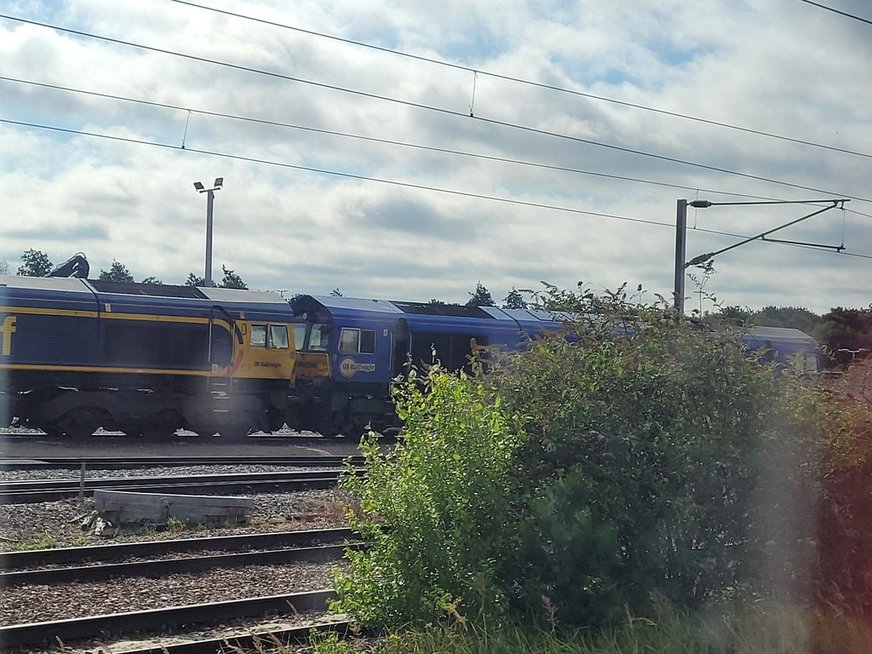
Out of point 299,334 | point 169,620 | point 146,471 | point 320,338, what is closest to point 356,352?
point 320,338

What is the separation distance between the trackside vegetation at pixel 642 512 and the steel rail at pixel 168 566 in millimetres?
4162

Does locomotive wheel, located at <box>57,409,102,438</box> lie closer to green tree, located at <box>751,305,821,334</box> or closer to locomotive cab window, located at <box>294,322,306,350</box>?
locomotive cab window, located at <box>294,322,306,350</box>

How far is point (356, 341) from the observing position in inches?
978

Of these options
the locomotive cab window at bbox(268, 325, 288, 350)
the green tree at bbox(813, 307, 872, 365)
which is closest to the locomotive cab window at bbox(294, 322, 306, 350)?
the locomotive cab window at bbox(268, 325, 288, 350)

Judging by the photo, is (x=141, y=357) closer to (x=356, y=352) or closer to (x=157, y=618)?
(x=356, y=352)

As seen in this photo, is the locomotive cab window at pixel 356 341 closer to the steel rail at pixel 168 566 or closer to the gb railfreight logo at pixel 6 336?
the gb railfreight logo at pixel 6 336

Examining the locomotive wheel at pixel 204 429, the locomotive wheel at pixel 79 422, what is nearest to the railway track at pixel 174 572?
the locomotive wheel at pixel 79 422

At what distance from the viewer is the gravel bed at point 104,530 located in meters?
11.1

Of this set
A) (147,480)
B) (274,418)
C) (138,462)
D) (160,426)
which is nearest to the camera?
(147,480)

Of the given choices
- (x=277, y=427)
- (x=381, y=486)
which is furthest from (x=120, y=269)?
(x=381, y=486)

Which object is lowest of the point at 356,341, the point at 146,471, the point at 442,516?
the point at 146,471

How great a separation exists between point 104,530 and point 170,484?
3.50 meters

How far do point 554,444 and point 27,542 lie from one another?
7.46 metres

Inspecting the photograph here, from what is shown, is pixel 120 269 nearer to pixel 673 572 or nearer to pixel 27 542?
pixel 27 542
